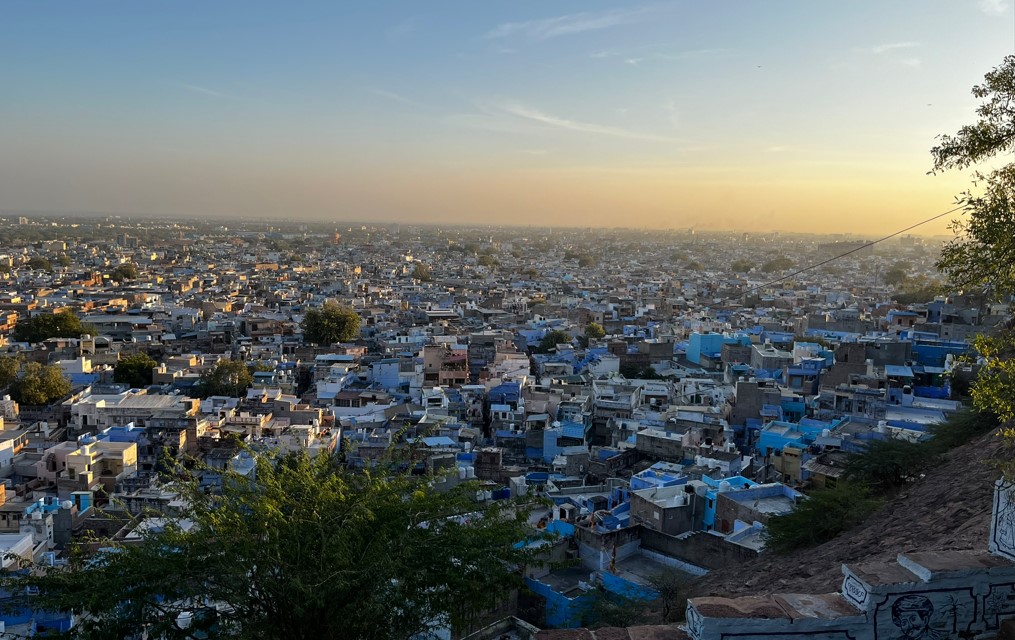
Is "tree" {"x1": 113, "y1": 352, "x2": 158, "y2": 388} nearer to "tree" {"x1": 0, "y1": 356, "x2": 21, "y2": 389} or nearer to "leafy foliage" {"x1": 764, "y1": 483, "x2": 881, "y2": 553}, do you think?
"tree" {"x1": 0, "y1": 356, "x2": 21, "y2": 389}

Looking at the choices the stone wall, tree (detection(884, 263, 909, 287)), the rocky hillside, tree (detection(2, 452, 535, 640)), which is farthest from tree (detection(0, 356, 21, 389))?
tree (detection(884, 263, 909, 287))

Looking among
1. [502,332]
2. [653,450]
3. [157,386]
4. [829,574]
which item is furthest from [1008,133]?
[502,332]

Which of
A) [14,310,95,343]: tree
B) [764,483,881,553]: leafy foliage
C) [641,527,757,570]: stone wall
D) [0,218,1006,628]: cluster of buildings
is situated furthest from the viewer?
[14,310,95,343]: tree

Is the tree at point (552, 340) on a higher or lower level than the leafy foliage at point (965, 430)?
lower

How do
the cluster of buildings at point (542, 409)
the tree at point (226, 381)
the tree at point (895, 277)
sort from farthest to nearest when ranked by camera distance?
1. the tree at point (895, 277)
2. the tree at point (226, 381)
3. the cluster of buildings at point (542, 409)

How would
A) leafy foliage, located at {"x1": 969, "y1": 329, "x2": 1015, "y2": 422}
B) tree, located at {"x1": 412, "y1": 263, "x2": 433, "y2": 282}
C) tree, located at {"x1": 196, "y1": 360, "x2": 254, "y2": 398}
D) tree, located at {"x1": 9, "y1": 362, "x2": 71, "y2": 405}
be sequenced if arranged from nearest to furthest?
leafy foliage, located at {"x1": 969, "y1": 329, "x2": 1015, "y2": 422}
tree, located at {"x1": 9, "y1": 362, "x2": 71, "y2": 405}
tree, located at {"x1": 196, "y1": 360, "x2": 254, "y2": 398}
tree, located at {"x1": 412, "y1": 263, "x2": 433, "y2": 282}

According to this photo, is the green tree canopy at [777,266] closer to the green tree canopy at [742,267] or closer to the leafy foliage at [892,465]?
the green tree canopy at [742,267]

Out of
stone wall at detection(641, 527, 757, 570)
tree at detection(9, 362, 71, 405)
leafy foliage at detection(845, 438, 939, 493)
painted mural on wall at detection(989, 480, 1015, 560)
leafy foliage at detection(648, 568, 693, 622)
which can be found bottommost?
tree at detection(9, 362, 71, 405)

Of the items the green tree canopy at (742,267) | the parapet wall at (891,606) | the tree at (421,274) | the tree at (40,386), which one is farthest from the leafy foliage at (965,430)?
the green tree canopy at (742,267)
